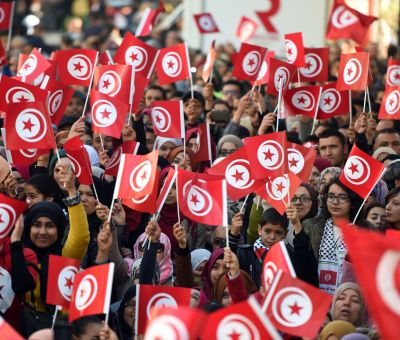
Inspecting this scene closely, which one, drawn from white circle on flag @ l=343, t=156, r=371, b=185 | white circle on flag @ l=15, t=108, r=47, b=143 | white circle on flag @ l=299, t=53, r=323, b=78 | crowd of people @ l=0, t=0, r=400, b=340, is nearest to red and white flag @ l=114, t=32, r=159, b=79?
crowd of people @ l=0, t=0, r=400, b=340

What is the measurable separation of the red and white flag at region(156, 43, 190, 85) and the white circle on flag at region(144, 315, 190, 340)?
21.0 ft

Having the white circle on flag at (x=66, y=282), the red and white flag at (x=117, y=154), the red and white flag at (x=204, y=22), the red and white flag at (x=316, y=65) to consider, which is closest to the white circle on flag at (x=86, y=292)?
the white circle on flag at (x=66, y=282)

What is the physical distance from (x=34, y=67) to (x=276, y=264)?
4858mm

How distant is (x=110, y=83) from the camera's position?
10.8 m

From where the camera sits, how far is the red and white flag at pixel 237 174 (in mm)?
9516

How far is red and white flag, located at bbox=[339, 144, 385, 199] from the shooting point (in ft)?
31.1

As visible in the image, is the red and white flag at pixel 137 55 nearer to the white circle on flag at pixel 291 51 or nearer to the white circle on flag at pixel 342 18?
the white circle on flag at pixel 291 51

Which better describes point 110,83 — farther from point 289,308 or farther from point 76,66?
point 289,308

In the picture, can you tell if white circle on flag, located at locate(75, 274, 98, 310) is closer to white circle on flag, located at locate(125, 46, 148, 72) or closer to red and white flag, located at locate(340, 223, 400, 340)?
red and white flag, located at locate(340, 223, 400, 340)

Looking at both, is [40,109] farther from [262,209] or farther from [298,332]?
[298,332]

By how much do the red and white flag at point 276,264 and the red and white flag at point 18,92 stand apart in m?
3.29

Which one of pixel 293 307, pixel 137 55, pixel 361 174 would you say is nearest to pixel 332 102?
pixel 137 55

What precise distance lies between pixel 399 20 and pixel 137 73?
1135 cm

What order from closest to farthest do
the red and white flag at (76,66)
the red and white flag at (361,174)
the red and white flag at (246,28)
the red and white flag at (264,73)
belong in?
the red and white flag at (361,174)
the red and white flag at (76,66)
the red and white flag at (264,73)
the red and white flag at (246,28)
